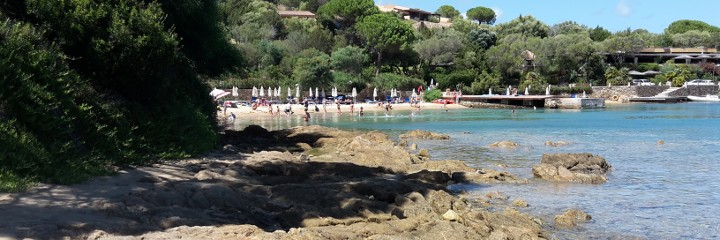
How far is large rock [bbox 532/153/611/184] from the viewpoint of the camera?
62.6ft

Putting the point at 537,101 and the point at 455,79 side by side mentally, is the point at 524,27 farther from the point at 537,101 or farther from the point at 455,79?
the point at 537,101

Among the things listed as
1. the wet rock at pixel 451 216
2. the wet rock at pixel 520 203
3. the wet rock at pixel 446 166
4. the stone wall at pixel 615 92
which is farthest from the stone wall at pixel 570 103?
the wet rock at pixel 451 216

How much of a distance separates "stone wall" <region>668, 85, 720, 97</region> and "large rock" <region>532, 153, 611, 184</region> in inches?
3297

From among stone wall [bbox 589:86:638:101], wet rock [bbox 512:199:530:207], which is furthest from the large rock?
stone wall [bbox 589:86:638:101]

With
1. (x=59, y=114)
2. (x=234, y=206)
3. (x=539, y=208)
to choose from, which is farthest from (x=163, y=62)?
(x=539, y=208)

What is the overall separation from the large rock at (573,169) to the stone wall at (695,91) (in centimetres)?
8374

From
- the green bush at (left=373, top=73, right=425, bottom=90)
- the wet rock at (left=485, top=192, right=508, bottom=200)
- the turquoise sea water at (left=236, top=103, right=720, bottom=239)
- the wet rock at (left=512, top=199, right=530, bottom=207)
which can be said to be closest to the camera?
the turquoise sea water at (left=236, top=103, right=720, bottom=239)

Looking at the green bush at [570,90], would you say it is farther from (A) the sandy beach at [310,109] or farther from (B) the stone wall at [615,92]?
(A) the sandy beach at [310,109]

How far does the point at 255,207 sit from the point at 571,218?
617 cm

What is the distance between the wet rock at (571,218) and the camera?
1334 cm

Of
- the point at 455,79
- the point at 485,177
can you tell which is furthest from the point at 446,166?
the point at 455,79

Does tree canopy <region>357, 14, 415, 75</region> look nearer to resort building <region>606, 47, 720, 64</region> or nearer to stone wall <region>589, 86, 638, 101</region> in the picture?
stone wall <region>589, 86, 638, 101</region>

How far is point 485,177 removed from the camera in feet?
61.7

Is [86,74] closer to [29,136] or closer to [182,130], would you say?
[182,130]
